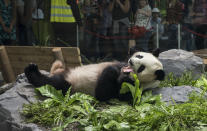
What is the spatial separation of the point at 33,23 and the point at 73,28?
0.99m

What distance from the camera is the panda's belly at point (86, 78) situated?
11.4ft

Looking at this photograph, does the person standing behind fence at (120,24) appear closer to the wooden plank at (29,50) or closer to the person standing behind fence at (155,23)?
the person standing behind fence at (155,23)

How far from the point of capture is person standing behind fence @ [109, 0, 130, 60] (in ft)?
19.5

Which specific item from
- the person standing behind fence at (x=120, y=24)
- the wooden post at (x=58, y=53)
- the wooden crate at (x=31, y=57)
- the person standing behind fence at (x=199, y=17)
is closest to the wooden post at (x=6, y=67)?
the wooden crate at (x=31, y=57)

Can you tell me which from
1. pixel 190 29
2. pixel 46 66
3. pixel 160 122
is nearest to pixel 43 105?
pixel 160 122

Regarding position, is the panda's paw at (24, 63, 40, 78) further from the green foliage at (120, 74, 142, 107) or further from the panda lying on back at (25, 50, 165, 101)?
the green foliage at (120, 74, 142, 107)

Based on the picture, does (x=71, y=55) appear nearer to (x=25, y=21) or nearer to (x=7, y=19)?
(x=25, y=21)

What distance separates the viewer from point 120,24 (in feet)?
20.0

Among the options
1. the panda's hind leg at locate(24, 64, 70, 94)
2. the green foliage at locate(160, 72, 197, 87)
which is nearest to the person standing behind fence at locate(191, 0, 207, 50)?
the green foliage at locate(160, 72, 197, 87)

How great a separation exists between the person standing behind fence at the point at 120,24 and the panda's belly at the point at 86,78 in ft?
8.60

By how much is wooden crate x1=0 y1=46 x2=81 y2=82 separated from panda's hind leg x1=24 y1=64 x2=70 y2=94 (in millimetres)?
1371

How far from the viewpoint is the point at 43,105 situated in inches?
121

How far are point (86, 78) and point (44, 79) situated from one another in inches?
23.1

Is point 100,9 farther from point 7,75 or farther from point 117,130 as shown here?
point 117,130
